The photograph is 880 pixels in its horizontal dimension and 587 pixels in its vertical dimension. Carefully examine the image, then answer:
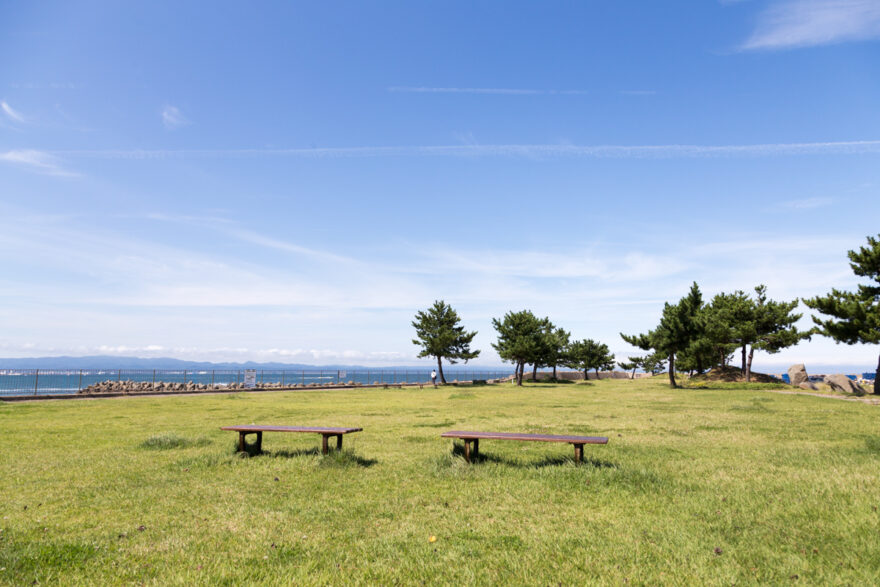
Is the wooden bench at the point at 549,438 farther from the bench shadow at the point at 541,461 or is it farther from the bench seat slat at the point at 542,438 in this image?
the bench shadow at the point at 541,461

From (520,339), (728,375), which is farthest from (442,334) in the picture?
(728,375)

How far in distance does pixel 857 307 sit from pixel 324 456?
108 feet

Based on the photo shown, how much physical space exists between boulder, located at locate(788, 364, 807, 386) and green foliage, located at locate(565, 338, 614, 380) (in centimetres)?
3165

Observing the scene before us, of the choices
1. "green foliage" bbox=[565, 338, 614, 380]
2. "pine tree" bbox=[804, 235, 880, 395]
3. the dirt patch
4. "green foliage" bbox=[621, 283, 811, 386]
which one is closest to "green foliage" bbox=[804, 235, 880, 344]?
"pine tree" bbox=[804, 235, 880, 395]

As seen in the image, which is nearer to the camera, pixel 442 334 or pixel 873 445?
pixel 873 445

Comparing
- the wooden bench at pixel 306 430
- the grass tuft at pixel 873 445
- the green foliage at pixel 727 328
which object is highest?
the green foliage at pixel 727 328

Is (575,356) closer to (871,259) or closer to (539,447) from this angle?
(871,259)

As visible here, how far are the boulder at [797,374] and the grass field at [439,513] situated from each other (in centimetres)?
3639

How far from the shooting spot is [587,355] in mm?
76062

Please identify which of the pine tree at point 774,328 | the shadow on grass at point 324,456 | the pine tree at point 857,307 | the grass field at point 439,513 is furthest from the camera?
the pine tree at point 774,328

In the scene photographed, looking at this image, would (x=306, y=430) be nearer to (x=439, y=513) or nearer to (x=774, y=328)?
(x=439, y=513)

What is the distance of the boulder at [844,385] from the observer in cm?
3344

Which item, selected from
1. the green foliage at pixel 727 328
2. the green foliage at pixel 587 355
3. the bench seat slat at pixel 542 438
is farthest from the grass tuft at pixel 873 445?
the green foliage at pixel 587 355

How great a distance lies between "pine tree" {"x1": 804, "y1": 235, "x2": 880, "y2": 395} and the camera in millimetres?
28305
